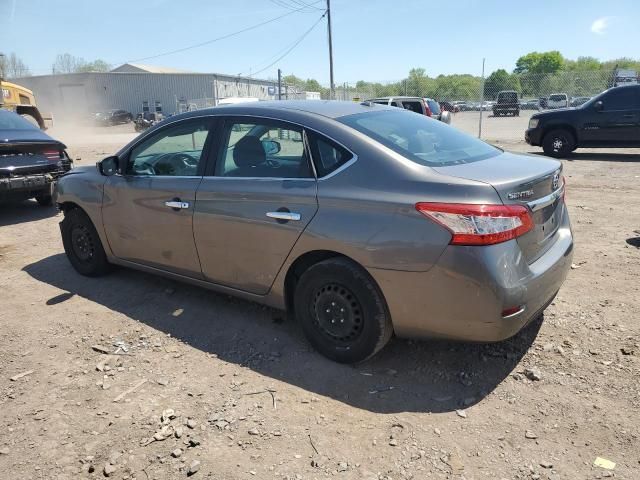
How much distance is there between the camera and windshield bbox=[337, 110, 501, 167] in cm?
317

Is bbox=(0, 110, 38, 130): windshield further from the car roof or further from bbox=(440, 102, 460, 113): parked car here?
bbox=(440, 102, 460, 113): parked car

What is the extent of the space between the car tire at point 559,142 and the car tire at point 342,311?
11.8 m

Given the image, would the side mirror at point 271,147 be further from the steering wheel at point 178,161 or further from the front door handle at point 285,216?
the steering wheel at point 178,161

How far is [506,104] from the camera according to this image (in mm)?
33969

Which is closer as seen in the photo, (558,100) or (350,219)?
(350,219)

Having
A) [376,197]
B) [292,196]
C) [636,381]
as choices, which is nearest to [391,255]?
[376,197]

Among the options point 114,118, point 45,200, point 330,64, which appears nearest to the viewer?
point 45,200

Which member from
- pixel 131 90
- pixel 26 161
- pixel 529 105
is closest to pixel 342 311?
pixel 26 161

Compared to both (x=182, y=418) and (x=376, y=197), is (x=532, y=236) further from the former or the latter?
(x=182, y=418)

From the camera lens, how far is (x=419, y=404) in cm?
289

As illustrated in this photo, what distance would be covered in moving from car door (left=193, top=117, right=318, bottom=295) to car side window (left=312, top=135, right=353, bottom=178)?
0.07 meters

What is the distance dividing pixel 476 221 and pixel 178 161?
8.20 ft

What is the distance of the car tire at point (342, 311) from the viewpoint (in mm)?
3025

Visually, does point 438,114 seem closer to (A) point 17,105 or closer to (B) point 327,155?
(A) point 17,105
